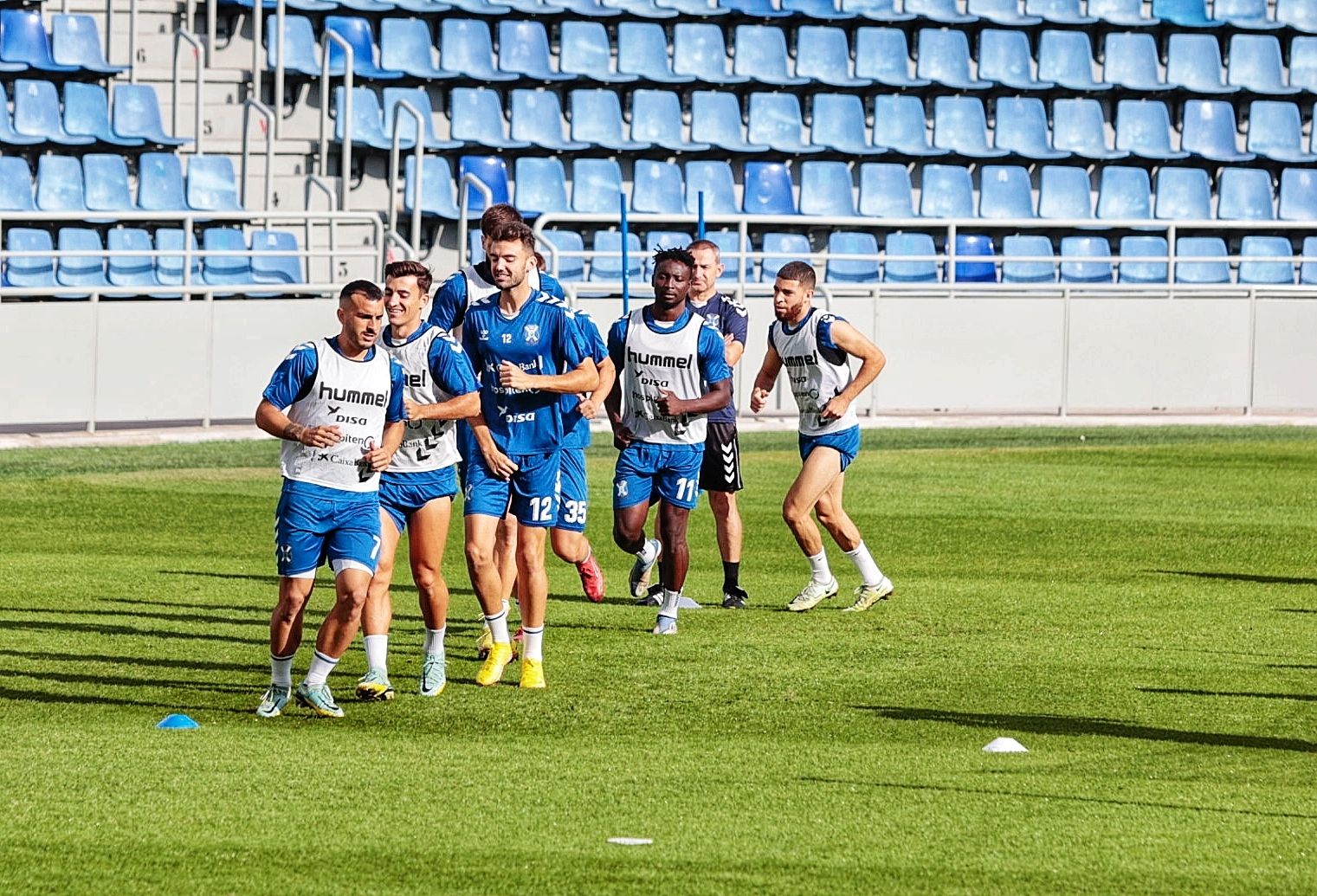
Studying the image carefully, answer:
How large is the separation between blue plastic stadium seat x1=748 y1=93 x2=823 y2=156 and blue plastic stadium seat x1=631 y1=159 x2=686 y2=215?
1390 mm

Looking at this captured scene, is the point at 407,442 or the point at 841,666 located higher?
the point at 407,442

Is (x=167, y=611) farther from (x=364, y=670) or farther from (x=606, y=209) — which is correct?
(x=606, y=209)

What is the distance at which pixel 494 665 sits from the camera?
983 centimetres

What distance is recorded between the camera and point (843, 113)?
2723 cm

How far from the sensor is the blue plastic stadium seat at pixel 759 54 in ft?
89.3

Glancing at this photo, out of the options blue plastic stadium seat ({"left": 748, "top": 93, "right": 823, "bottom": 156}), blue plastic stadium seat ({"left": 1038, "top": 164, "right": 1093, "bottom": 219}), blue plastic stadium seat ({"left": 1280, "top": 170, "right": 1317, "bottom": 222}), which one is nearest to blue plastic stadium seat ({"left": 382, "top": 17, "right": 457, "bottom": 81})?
blue plastic stadium seat ({"left": 748, "top": 93, "right": 823, "bottom": 156})

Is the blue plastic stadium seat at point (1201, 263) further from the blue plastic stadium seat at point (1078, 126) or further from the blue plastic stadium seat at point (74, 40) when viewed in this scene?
the blue plastic stadium seat at point (74, 40)

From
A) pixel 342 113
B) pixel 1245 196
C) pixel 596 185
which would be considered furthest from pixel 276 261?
pixel 1245 196

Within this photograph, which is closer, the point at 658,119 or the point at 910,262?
the point at 910,262

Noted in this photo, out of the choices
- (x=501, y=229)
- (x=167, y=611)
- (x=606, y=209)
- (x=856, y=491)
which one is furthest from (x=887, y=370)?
(x=501, y=229)

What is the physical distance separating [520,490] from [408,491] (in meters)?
0.58

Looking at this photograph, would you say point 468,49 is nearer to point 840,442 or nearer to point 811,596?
point 840,442

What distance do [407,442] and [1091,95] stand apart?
21.2 m

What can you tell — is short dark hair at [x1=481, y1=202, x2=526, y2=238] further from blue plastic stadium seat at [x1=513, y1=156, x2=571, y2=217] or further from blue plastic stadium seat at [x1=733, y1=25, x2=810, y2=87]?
blue plastic stadium seat at [x1=733, y1=25, x2=810, y2=87]
